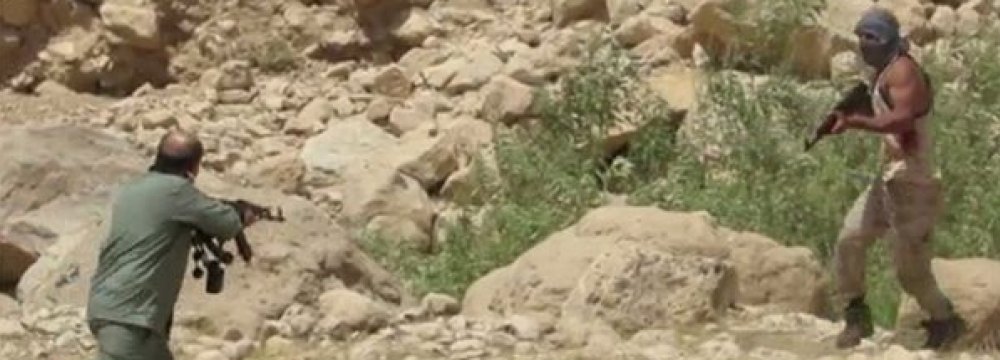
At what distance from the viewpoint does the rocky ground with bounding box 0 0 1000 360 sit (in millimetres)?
8680

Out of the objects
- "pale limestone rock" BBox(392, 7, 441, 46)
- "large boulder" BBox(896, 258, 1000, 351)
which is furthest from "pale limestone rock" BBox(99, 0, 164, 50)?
"large boulder" BBox(896, 258, 1000, 351)

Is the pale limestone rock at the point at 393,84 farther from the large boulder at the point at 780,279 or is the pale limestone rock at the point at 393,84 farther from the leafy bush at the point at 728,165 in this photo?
the large boulder at the point at 780,279

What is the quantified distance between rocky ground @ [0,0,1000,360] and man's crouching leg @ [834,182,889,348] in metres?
0.07

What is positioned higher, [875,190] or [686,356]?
[875,190]

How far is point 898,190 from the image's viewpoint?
803 cm

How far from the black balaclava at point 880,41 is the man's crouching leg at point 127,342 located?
8.46 ft

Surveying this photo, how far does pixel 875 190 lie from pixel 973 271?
880 mm

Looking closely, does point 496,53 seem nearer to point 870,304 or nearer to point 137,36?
point 137,36

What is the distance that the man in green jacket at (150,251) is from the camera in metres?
7.16

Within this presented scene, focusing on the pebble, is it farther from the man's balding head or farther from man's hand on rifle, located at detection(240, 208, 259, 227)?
the man's balding head

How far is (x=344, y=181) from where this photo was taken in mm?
12891

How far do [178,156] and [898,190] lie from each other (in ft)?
8.09

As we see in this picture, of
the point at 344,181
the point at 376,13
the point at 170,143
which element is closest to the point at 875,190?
the point at 170,143

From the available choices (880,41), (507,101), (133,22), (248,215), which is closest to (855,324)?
(880,41)
